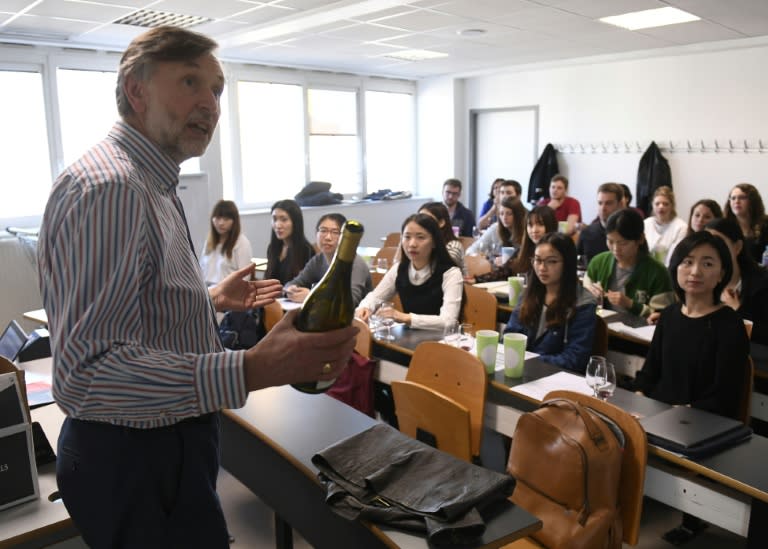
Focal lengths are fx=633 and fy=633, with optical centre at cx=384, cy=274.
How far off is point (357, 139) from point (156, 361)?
8.69 m

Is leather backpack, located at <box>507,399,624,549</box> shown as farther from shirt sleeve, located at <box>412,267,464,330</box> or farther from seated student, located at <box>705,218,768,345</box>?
seated student, located at <box>705,218,768,345</box>

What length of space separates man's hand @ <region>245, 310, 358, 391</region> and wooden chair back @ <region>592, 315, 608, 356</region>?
249 centimetres

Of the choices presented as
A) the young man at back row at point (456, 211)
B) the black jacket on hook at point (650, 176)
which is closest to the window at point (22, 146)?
the young man at back row at point (456, 211)

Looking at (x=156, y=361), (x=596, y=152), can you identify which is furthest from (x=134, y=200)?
(x=596, y=152)

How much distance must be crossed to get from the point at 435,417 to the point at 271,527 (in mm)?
1125

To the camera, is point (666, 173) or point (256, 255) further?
point (256, 255)

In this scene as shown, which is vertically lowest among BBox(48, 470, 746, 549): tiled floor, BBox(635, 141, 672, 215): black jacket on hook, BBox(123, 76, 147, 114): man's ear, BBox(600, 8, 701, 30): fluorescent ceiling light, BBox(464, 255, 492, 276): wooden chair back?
BBox(48, 470, 746, 549): tiled floor

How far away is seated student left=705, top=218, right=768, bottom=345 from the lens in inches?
134

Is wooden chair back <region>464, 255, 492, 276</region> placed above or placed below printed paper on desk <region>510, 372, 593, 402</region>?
above

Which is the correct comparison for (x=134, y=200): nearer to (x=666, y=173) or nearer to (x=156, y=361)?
(x=156, y=361)

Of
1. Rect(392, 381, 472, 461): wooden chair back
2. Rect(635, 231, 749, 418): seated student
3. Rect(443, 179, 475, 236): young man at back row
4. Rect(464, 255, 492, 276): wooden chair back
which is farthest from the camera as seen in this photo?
Rect(443, 179, 475, 236): young man at back row

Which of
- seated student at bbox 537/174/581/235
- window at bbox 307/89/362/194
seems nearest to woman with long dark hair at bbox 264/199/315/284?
seated student at bbox 537/174/581/235

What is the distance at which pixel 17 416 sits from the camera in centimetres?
152

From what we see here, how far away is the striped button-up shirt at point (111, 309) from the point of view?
0.88 meters
